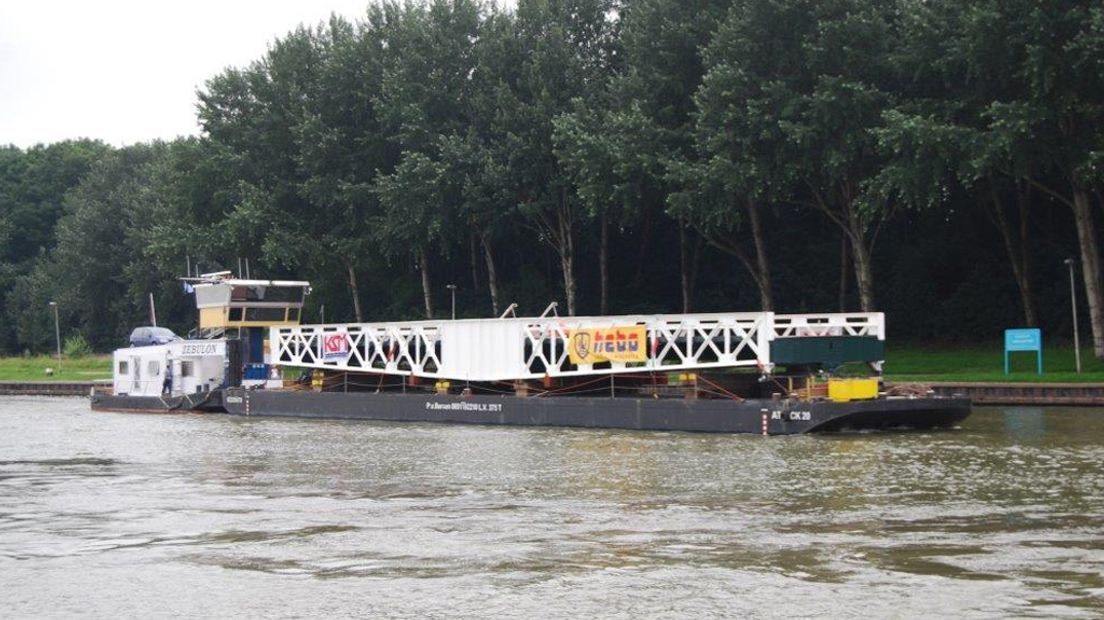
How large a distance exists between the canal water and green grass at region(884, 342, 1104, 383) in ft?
50.7

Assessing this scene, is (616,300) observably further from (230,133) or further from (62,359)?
(62,359)

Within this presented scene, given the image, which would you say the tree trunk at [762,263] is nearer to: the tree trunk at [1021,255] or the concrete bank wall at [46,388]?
the tree trunk at [1021,255]

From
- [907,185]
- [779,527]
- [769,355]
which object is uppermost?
[907,185]

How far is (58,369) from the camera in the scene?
105 m

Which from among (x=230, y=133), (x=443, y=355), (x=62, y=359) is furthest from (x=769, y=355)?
(x=62, y=359)

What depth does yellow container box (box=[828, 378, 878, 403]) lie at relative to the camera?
4288 cm

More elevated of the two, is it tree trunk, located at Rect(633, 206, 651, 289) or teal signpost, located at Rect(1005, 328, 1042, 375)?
tree trunk, located at Rect(633, 206, 651, 289)

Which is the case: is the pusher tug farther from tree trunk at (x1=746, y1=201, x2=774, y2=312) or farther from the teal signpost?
the teal signpost

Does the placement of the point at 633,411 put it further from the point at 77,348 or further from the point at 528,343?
the point at 77,348

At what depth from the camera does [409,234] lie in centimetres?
7931

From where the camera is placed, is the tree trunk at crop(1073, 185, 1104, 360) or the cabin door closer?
the tree trunk at crop(1073, 185, 1104, 360)

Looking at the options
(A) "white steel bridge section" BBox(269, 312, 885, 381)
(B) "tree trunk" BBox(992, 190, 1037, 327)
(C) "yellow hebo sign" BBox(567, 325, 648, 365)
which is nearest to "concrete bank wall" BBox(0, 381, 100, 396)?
(A) "white steel bridge section" BBox(269, 312, 885, 381)

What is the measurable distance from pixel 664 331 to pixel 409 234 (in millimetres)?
33595

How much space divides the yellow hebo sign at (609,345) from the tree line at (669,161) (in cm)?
1473
